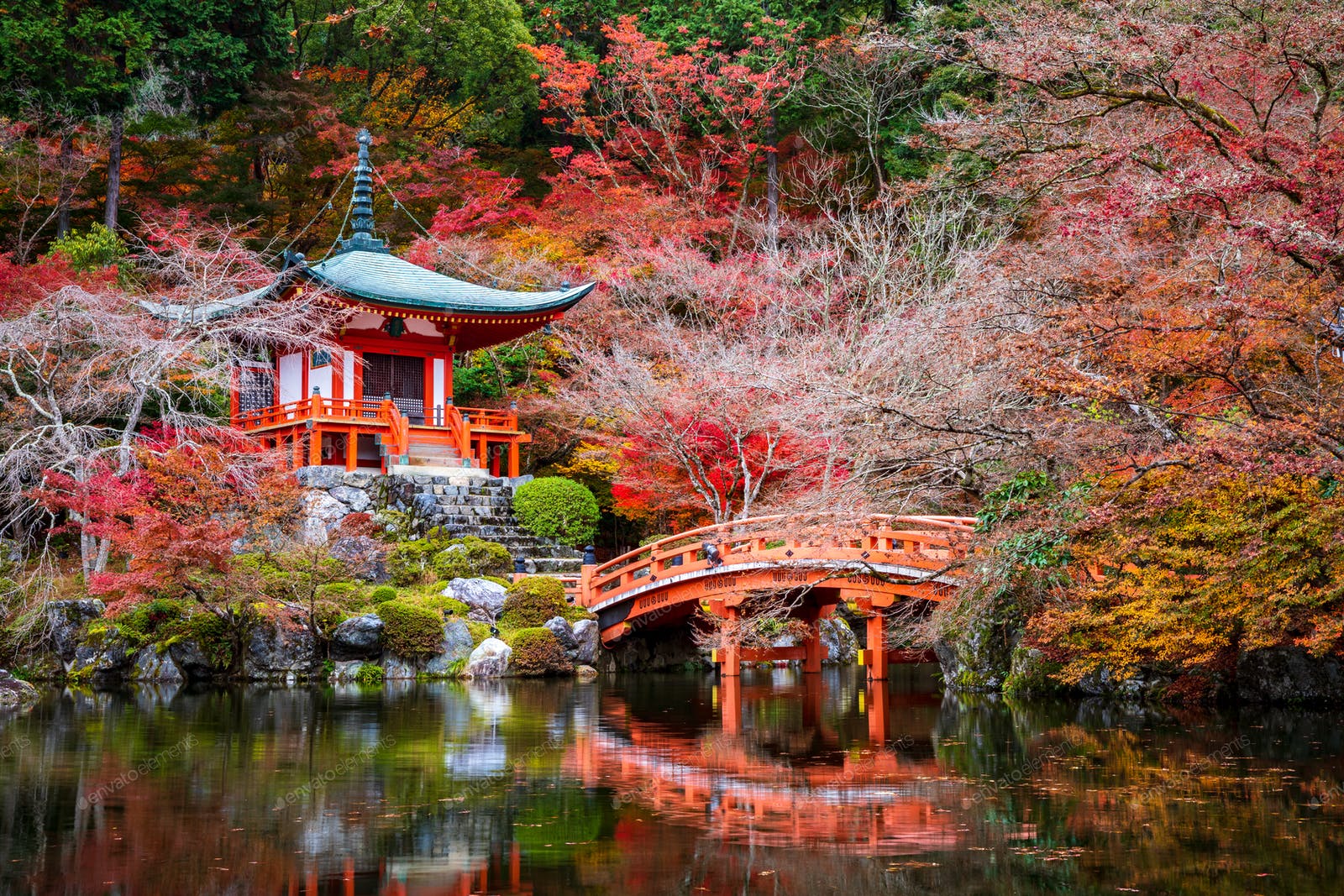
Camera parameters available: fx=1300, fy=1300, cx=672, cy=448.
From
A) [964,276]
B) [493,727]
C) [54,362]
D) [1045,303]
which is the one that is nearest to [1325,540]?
[1045,303]

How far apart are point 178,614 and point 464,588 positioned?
3852mm

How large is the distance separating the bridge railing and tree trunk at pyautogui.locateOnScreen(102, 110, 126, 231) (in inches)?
529

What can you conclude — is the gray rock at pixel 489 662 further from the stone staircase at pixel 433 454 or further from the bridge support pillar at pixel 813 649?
the stone staircase at pixel 433 454

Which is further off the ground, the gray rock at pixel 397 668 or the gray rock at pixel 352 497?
the gray rock at pixel 352 497

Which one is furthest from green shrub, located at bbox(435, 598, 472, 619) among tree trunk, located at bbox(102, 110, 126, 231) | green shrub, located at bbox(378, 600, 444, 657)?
tree trunk, located at bbox(102, 110, 126, 231)

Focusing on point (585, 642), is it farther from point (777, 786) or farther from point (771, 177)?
point (771, 177)

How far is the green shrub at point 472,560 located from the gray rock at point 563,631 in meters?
1.75

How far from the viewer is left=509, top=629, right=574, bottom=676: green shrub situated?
17.8 metres

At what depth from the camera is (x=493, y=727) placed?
480 inches

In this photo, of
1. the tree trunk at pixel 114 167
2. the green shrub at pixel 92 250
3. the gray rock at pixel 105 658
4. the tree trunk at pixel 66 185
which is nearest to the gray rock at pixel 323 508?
the gray rock at pixel 105 658

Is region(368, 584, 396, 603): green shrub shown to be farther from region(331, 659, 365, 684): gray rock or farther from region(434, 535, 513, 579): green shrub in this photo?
region(434, 535, 513, 579): green shrub

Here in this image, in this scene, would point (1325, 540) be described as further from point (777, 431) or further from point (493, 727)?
point (777, 431)

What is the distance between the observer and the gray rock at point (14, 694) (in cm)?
1437

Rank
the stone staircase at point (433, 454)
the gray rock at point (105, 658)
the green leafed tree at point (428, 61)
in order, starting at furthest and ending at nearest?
the green leafed tree at point (428, 61) → the stone staircase at point (433, 454) → the gray rock at point (105, 658)
